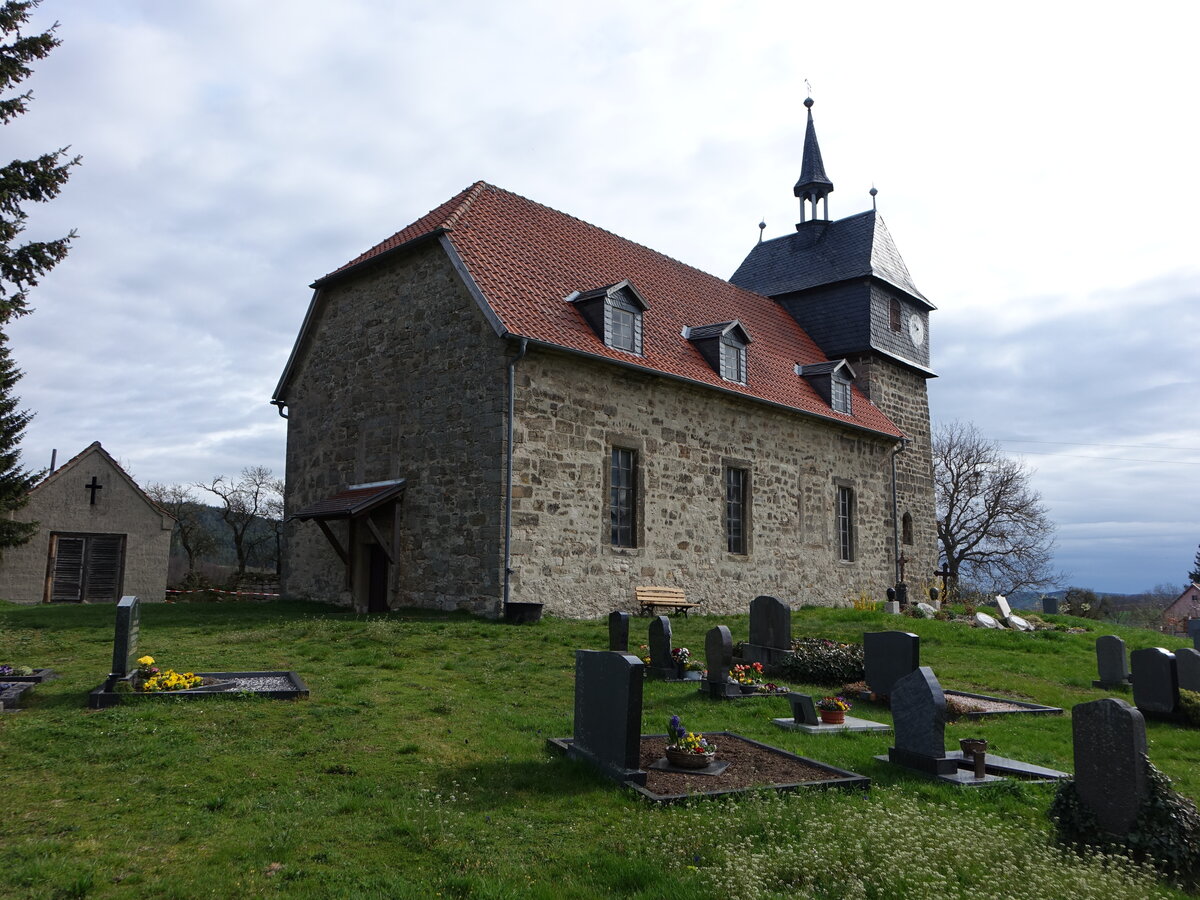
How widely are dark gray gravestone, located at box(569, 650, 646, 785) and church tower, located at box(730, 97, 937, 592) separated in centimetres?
2034

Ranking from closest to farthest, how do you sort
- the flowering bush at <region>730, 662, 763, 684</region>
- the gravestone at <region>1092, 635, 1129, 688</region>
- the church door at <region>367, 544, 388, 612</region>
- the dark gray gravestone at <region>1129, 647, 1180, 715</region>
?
the dark gray gravestone at <region>1129, 647, 1180, 715</region>
the flowering bush at <region>730, 662, 763, 684</region>
the gravestone at <region>1092, 635, 1129, 688</region>
the church door at <region>367, 544, 388, 612</region>

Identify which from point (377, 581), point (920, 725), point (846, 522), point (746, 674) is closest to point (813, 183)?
point (846, 522)

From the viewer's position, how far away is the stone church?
15.8 metres

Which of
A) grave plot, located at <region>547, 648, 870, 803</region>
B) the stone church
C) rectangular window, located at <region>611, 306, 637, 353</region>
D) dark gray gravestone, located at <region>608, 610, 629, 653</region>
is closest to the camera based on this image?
grave plot, located at <region>547, 648, 870, 803</region>

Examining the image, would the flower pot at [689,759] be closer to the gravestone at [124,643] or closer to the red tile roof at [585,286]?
the gravestone at [124,643]

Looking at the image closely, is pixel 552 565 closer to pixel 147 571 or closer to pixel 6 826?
pixel 6 826

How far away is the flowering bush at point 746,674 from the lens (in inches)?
439

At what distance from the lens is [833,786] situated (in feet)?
21.9

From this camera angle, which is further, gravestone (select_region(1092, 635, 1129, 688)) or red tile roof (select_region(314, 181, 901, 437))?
red tile roof (select_region(314, 181, 901, 437))

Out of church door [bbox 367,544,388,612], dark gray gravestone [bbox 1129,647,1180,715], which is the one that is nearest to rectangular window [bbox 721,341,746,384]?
church door [bbox 367,544,388,612]

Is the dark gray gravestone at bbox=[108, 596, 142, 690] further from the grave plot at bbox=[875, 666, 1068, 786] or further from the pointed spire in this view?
the pointed spire

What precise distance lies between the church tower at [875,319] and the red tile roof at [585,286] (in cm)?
217

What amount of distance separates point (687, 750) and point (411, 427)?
1149cm

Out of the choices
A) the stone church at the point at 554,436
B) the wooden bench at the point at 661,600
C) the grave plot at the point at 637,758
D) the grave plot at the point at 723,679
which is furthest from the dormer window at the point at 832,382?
the grave plot at the point at 637,758
